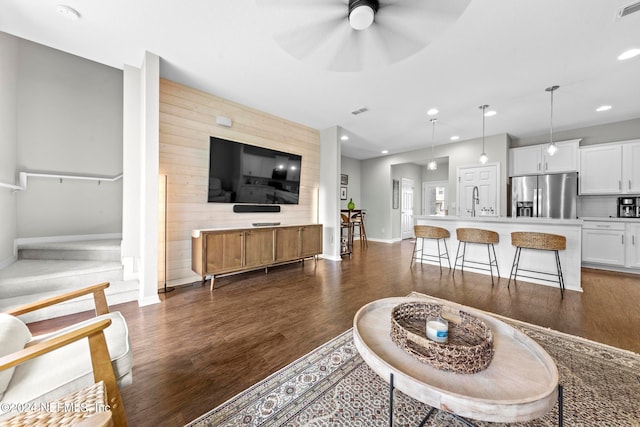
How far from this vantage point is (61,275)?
8.47 feet

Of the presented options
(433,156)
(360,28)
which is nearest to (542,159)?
(433,156)

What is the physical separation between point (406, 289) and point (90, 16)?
4.56 meters

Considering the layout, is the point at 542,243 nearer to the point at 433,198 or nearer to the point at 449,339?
the point at 449,339

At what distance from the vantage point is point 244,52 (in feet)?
8.86

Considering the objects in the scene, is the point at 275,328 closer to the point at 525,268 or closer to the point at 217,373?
the point at 217,373

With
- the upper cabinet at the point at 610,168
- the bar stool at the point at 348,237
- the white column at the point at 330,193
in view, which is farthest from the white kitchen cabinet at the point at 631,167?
the white column at the point at 330,193

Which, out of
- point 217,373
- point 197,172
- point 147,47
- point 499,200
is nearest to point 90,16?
point 147,47

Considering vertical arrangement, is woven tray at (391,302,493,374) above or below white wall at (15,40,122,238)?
below

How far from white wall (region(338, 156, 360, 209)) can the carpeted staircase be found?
586cm

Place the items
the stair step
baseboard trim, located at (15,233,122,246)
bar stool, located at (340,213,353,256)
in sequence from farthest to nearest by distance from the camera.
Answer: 1. bar stool, located at (340,213,353,256)
2. baseboard trim, located at (15,233,122,246)
3. the stair step

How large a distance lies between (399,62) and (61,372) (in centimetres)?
368

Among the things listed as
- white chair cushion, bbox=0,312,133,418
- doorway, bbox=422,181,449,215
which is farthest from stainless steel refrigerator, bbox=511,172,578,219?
white chair cushion, bbox=0,312,133,418

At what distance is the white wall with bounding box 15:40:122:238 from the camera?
322 cm

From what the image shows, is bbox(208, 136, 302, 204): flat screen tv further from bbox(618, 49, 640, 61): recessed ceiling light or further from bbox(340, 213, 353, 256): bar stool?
bbox(618, 49, 640, 61): recessed ceiling light
